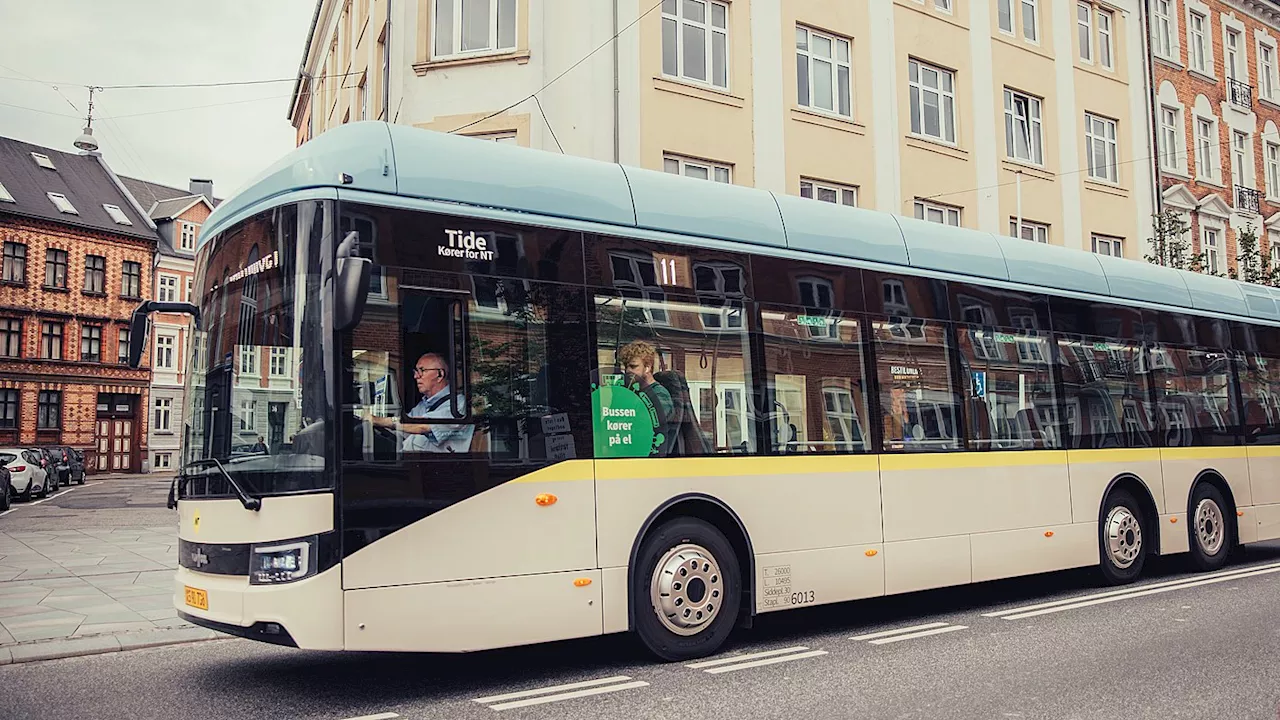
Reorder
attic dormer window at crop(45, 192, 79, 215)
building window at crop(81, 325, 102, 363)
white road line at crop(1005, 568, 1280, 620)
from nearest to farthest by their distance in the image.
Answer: white road line at crop(1005, 568, 1280, 620) < building window at crop(81, 325, 102, 363) < attic dormer window at crop(45, 192, 79, 215)

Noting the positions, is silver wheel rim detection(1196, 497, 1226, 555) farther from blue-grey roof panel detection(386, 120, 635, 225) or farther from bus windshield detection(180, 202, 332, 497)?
bus windshield detection(180, 202, 332, 497)

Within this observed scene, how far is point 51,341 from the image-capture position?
55406 millimetres

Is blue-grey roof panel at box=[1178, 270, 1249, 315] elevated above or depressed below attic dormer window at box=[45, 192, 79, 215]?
below

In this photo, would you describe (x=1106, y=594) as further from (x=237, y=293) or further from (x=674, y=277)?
(x=237, y=293)

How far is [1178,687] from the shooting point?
6.59m

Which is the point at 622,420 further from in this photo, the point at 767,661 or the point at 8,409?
the point at 8,409

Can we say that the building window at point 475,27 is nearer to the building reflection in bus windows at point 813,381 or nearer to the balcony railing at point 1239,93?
the building reflection in bus windows at point 813,381

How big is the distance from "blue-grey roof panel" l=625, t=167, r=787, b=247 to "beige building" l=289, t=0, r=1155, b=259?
999 centimetres

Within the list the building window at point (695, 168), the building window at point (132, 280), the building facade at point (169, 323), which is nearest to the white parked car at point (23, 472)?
the building window at point (695, 168)

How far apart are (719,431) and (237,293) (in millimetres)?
3312

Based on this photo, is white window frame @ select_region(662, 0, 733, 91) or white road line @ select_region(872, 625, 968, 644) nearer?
white road line @ select_region(872, 625, 968, 644)

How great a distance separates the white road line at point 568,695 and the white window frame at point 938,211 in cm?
1738

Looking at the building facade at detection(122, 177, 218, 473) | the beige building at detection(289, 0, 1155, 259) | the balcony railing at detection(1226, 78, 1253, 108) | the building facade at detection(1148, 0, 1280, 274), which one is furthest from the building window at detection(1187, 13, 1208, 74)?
the building facade at detection(122, 177, 218, 473)

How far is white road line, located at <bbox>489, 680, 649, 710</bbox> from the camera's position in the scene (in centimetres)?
631
